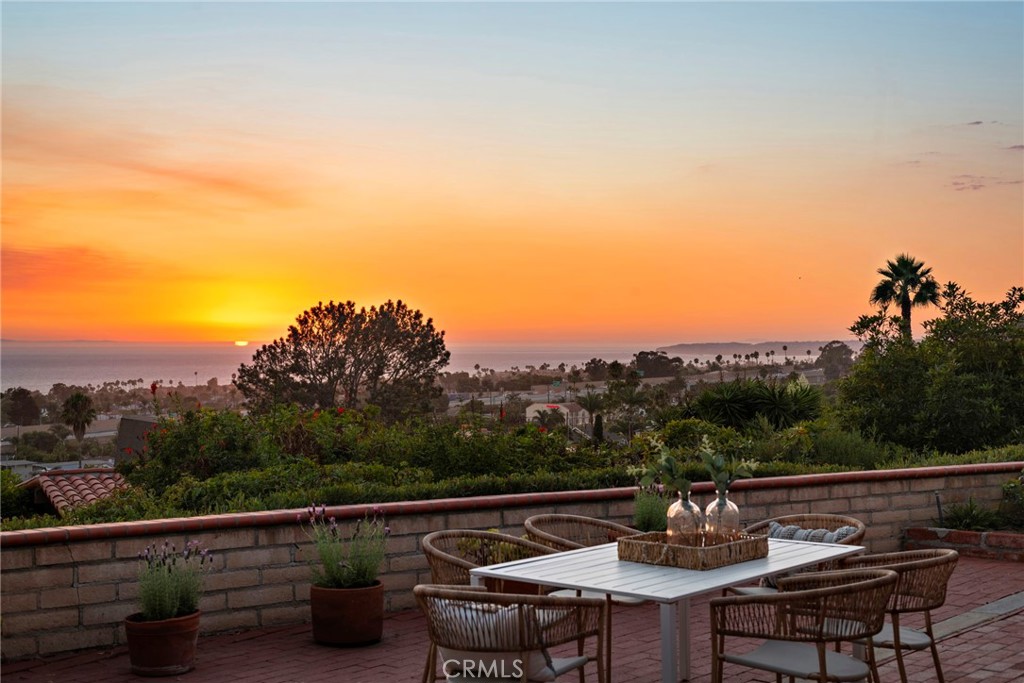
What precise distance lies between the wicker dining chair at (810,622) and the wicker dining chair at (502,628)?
2.25 feet

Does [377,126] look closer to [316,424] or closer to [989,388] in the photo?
[316,424]

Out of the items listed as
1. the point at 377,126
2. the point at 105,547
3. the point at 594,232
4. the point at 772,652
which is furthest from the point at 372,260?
the point at 772,652

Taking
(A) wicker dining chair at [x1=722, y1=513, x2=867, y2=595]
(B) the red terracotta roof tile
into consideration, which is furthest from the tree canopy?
(A) wicker dining chair at [x1=722, y1=513, x2=867, y2=595]

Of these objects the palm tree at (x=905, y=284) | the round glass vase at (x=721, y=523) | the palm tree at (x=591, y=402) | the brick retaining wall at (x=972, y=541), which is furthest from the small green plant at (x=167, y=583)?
the palm tree at (x=905, y=284)

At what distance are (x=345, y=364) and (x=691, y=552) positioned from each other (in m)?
34.5

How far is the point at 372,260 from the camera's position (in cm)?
3372

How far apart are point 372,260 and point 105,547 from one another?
2696cm

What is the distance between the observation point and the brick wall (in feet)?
22.5

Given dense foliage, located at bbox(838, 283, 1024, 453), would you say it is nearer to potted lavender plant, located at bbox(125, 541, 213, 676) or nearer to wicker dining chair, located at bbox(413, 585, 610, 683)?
potted lavender plant, located at bbox(125, 541, 213, 676)

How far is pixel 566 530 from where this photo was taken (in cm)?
761

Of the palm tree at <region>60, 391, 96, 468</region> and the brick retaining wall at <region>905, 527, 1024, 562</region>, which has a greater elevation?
the palm tree at <region>60, 391, 96, 468</region>

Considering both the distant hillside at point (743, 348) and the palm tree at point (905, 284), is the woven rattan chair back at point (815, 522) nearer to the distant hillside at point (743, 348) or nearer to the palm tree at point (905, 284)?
the palm tree at point (905, 284)

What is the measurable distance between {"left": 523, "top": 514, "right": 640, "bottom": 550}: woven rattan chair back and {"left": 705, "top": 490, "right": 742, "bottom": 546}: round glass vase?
868mm

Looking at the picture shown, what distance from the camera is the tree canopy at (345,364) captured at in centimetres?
3881
